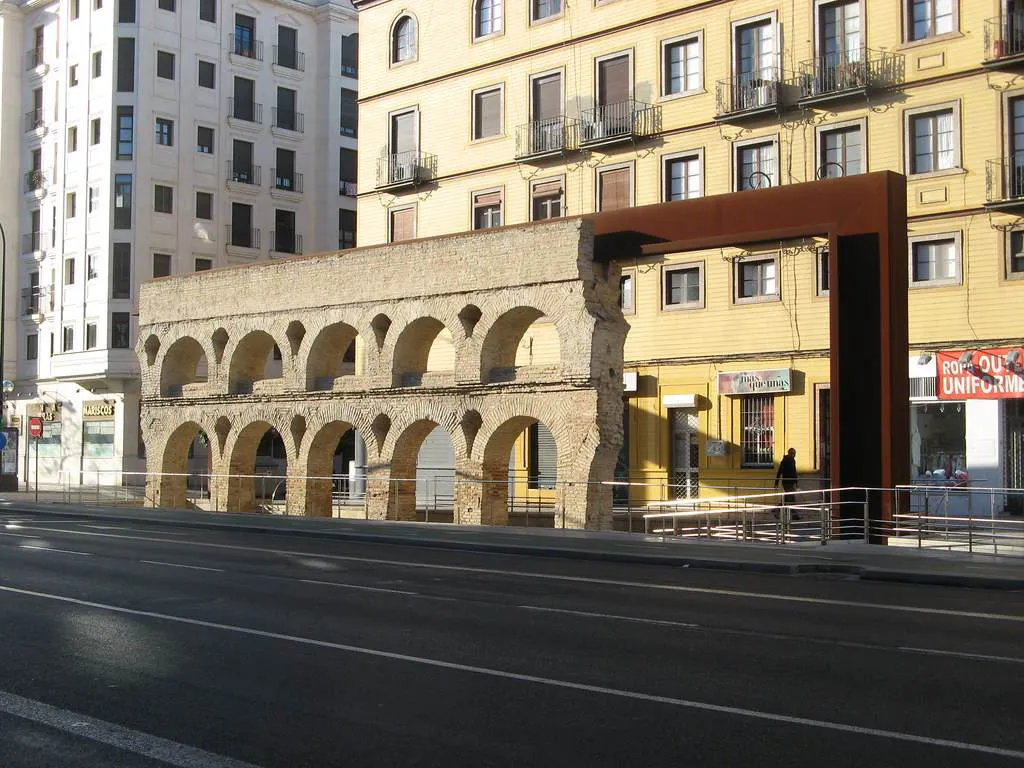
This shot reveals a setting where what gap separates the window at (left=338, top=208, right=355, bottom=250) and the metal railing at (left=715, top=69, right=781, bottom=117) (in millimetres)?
29126

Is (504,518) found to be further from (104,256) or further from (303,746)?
(104,256)

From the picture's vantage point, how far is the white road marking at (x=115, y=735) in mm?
6344

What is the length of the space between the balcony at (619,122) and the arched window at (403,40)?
311 inches

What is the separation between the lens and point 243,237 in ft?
180

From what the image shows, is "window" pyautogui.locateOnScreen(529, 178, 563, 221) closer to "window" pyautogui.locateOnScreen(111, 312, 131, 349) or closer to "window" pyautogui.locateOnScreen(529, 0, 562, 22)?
"window" pyautogui.locateOnScreen(529, 0, 562, 22)

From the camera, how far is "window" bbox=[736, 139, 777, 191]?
31.9 meters

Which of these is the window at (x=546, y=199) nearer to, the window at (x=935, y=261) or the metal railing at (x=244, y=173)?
the window at (x=935, y=261)

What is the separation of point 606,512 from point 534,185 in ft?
45.7

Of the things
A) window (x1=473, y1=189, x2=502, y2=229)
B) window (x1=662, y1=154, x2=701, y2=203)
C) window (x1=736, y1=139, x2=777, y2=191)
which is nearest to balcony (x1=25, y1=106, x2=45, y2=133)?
window (x1=473, y1=189, x2=502, y2=229)

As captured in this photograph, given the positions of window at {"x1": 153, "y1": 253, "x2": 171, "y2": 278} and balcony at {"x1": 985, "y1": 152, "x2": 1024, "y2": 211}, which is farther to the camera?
window at {"x1": 153, "y1": 253, "x2": 171, "y2": 278}

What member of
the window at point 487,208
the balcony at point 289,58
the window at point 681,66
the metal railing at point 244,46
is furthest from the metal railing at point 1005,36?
the balcony at point 289,58

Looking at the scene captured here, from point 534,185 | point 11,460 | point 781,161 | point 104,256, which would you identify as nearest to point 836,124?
point 781,161

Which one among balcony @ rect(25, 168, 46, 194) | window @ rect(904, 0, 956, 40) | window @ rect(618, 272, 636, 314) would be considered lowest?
window @ rect(618, 272, 636, 314)

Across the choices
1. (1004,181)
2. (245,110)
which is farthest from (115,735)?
(245,110)
